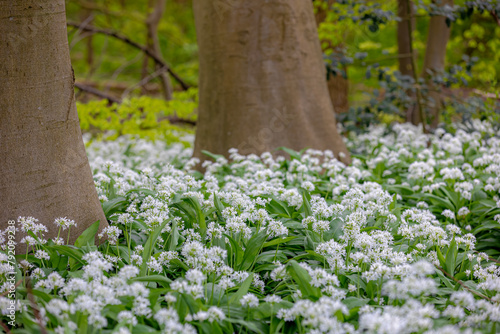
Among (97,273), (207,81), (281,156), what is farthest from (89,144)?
(97,273)

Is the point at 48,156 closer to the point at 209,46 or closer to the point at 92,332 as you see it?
the point at 92,332

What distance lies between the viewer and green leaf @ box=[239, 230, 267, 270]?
219 centimetres

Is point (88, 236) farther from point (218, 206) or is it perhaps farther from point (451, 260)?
point (451, 260)

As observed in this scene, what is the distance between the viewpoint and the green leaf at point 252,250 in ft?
7.18

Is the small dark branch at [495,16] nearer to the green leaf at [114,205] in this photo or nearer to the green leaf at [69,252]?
the green leaf at [114,205]

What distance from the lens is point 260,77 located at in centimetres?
406

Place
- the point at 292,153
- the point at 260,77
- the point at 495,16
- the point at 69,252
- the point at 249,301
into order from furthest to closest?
the point at 495,16 < the point at 260,77 < the point at 292,153 < the point at 69,252 < the point at 249,301

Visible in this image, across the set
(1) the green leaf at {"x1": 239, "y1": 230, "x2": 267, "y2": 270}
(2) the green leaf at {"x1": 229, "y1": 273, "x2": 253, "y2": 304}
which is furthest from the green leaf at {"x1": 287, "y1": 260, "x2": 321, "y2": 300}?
(1) the green leaf at {"x1": 239, "y1": 230, "x2": 267, "y2": 270}

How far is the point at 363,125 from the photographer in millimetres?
5387

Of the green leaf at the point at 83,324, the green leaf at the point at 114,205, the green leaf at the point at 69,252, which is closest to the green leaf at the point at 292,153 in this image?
the green leaf at the point at 114,205

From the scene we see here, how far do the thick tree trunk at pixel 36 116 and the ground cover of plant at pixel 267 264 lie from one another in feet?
0.42

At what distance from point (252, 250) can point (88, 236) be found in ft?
2.81

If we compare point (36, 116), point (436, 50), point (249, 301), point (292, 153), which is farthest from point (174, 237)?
point (436, 50)

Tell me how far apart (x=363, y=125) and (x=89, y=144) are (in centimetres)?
367
